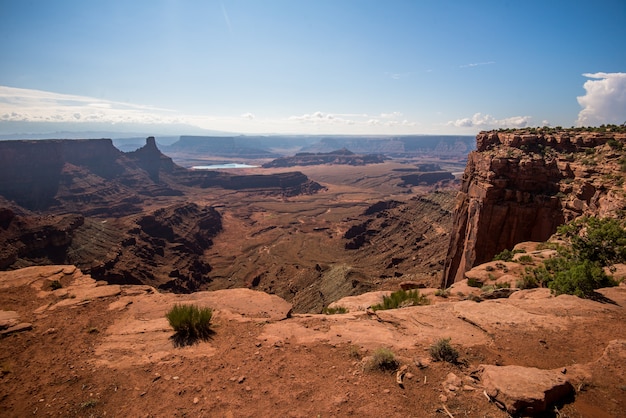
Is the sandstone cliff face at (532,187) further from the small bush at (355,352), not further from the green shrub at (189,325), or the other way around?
the green shrub at (189,325)

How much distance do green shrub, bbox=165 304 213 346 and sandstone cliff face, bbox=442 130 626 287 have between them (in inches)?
771

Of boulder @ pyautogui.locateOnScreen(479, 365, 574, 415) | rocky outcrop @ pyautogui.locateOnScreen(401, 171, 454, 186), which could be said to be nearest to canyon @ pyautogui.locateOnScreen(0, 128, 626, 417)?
boulder @ pyautogui.locateOnScreen(479, 365, 574, 415)

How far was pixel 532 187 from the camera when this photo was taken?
2036 centimetres

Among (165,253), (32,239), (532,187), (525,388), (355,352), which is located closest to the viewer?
(525,388)

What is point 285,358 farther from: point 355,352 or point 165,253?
point 165,253

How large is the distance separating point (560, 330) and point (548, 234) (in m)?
15.1

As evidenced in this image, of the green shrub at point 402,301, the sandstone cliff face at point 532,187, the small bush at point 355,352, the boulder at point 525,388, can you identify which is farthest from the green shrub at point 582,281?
the sandstone cliff face at point 532,187

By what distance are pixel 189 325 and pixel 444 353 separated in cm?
644

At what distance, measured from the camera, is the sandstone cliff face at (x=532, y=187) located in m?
17.6

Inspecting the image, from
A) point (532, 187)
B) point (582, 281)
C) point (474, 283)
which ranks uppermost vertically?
point (532, 187)

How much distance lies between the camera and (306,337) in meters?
8.16

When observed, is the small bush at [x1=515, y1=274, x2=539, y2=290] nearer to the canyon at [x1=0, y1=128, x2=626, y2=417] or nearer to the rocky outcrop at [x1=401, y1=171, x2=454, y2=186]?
the canyon at [x1=0, y1=128, x2=626, y2=417]

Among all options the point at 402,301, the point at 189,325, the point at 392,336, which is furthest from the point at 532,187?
the point at 189,325

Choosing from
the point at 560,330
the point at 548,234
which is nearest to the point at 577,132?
the point at 548,234
